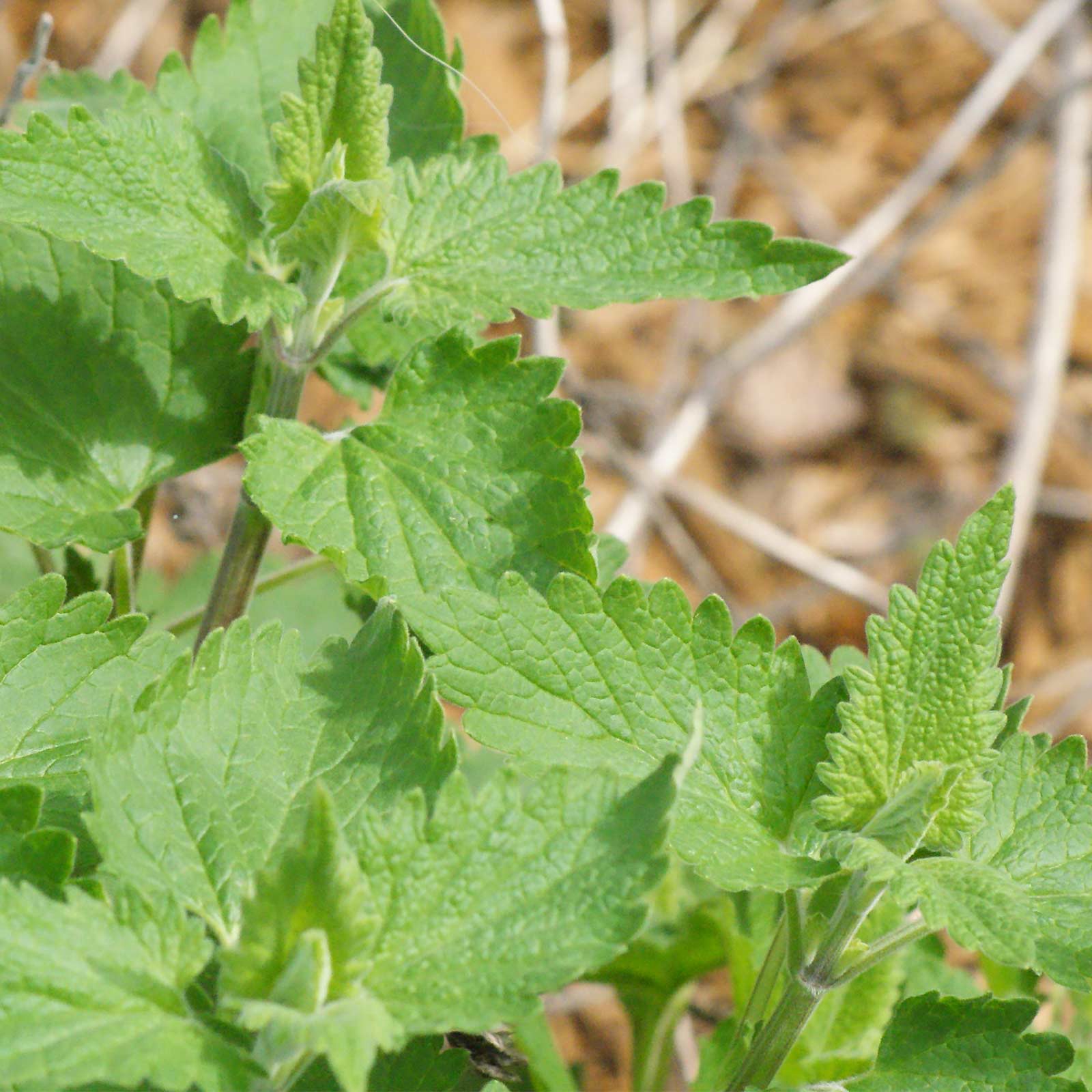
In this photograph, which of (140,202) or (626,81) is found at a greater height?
(626,81)

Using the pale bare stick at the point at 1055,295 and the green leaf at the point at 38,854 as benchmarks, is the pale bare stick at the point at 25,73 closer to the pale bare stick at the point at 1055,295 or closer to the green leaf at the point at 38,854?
the green leaf at the point at 38,854

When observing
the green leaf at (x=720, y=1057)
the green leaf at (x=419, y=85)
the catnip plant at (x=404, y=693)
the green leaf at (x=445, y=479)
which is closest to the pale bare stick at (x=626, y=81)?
the green leaf at (x=419, y=85)

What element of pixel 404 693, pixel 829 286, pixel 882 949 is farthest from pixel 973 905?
pixel 829 286

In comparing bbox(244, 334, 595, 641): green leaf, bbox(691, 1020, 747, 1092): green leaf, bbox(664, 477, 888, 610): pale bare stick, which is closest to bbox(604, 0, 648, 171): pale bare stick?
bbox(664, 477, 888, 610): pale bare stick

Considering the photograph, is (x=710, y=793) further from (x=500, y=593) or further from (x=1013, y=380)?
(x=1013, y=380)

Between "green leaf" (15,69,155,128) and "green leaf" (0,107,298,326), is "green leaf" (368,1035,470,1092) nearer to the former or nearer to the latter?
"green leaf" (0,107,298,326)

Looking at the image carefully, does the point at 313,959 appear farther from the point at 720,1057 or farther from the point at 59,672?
the point at 720,1057

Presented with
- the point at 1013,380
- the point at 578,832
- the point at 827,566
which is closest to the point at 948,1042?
the point at 578,832

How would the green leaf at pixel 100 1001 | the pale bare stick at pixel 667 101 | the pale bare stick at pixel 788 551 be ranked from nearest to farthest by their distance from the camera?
the green leaf at pixel 100 1001
the pale bare stick at pixel 788 551
the pale bare stick at pixel 667 101
